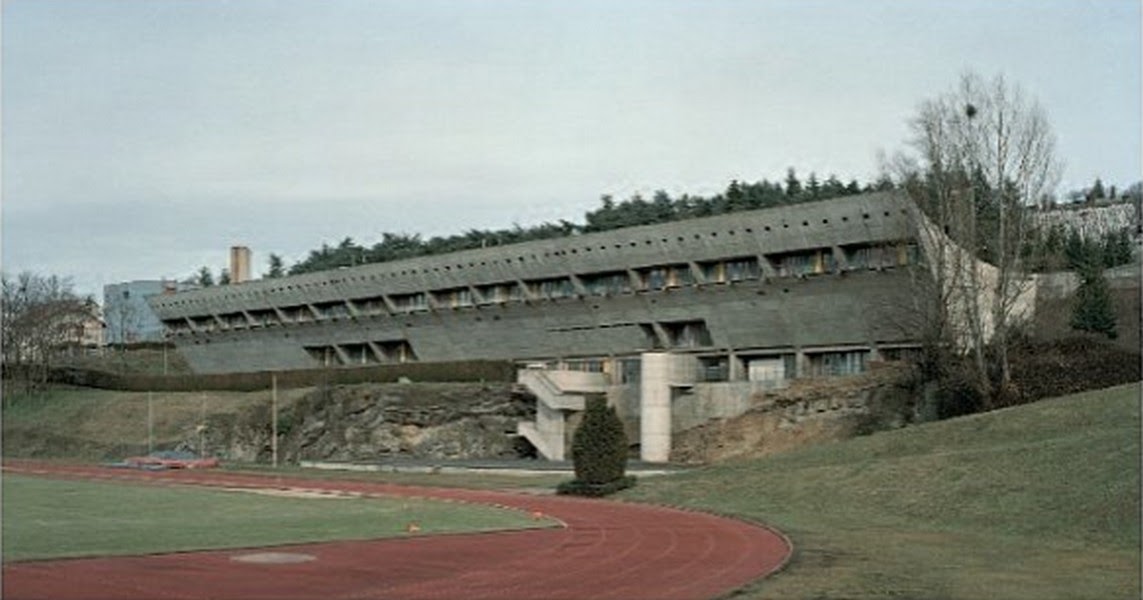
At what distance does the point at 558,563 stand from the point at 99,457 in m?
70.7

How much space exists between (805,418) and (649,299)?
15.6 metres

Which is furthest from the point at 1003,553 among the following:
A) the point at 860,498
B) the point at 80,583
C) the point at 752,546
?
the point at 80,583

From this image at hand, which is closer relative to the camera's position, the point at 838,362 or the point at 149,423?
the point at 838,362

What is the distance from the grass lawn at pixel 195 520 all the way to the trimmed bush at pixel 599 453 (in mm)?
5759

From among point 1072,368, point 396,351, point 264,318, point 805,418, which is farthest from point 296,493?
point 264,318

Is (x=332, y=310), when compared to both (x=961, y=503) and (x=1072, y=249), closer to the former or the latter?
(x=1072, y=249)

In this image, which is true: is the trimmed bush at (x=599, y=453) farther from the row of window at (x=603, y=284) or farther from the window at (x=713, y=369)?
the window at (x=713, y=369)

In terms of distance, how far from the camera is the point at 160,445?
85375 millimetres

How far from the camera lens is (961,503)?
31000 mm

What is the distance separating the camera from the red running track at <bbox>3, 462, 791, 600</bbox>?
18.3m

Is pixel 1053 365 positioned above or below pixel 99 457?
above

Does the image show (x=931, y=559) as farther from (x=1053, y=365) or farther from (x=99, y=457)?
(x=99, y=457)

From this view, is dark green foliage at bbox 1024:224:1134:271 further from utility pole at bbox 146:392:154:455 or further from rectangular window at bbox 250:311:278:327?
rectangular window at bbox 250:311:278:327

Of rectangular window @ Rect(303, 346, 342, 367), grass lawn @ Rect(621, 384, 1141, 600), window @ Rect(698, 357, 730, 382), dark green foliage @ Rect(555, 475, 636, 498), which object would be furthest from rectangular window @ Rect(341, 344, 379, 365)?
grass lawn @ Rect(621, 384, 1141, 600)
